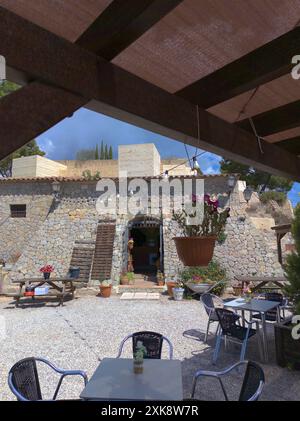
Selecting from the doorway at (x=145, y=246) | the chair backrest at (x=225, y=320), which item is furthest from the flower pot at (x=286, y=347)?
the doorway at (x=145, y=246)

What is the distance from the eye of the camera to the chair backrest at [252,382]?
2350 mm

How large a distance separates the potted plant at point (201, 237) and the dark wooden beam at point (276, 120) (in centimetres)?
70

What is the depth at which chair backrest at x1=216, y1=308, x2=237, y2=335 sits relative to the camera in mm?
5105

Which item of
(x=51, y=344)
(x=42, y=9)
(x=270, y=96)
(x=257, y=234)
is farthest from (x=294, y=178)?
(x=257, y=234)

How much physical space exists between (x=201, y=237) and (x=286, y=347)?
3.59 metres

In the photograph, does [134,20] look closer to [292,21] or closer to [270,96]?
[292,21]

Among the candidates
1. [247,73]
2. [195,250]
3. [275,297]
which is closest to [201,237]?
[195,250]

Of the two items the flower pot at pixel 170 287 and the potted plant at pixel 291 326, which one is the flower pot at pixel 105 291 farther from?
the potted plant at pixel 291 326

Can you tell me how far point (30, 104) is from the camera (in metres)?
1.26

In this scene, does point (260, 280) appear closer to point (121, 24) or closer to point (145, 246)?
point (145, 246)

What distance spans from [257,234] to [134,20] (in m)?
11.6

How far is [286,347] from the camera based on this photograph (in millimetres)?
A: 4777

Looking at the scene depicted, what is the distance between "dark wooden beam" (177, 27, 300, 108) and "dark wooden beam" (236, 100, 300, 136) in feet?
1.88
